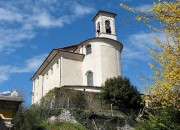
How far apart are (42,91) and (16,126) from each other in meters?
22.2

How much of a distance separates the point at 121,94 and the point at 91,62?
28.5 ft

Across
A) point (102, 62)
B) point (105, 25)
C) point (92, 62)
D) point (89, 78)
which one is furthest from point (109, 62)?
point (105, 25)

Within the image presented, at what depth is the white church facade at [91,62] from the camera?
39500 mm

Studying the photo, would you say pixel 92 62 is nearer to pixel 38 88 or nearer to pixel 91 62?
pixel 91 62

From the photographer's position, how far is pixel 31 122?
26312mm

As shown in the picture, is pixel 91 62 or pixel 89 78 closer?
pixel 89 78

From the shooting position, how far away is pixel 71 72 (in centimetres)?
4066

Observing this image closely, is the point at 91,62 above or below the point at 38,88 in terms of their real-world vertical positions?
above

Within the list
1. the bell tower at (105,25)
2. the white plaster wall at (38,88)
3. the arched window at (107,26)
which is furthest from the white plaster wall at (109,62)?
the white plaster wall at (38,88)

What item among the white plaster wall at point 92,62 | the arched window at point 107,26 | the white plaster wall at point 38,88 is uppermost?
the arched window at point 107,26

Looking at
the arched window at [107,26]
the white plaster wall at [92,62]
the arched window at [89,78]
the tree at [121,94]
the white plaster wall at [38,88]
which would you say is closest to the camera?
the tree at [121,94]

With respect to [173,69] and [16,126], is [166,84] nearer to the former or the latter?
[173,69]

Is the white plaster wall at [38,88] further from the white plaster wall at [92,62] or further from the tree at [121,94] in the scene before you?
the tree at [121,94]

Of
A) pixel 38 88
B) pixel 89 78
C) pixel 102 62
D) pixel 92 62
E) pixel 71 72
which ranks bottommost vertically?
pixel 38 88
